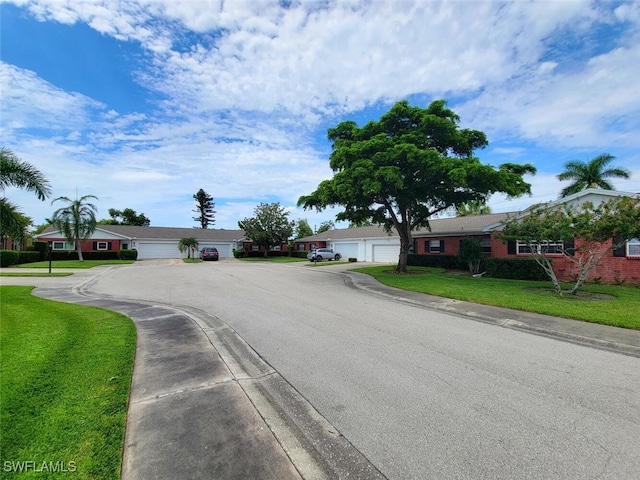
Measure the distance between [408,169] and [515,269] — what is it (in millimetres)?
7603

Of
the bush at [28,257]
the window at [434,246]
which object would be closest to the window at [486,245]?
the window at [434,246]

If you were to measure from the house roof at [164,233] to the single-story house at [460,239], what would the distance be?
1055cm

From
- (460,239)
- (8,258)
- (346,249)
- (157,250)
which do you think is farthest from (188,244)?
(460,239)

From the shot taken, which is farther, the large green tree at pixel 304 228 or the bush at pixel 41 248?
the large green tree at pixel 304 228

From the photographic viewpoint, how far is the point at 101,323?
7340 millimetres

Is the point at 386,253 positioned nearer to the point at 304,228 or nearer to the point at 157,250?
the point at 157,250

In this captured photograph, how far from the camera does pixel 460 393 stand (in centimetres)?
420

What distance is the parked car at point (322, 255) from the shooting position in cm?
3388

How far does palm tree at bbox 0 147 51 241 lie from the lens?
11.8 metres

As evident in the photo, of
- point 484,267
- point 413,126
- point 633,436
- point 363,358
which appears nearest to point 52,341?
point 363,358

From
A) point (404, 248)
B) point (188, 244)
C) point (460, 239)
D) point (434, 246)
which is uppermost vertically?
point (460, 239)

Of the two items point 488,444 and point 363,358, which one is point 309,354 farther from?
point 488,444

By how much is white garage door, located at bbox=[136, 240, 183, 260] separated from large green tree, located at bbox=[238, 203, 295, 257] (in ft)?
33.4

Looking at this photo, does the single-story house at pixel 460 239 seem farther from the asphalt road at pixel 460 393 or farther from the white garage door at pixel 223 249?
the asphalt road at pixel 460 393
